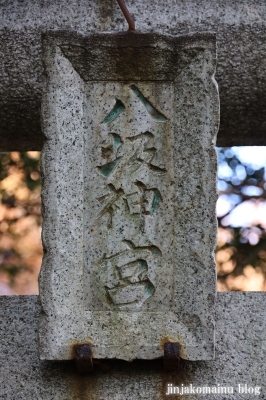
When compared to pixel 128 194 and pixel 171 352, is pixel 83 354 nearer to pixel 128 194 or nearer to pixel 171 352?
pixel 171 352

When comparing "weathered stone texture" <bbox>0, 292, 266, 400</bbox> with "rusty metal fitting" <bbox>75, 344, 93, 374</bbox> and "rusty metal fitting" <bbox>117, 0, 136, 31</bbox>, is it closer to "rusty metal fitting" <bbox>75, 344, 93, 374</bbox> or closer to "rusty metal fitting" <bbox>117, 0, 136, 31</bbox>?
"rusty metal fitting" <bbox>75, 344, 93, 374</bbox>

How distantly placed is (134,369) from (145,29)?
92 cm

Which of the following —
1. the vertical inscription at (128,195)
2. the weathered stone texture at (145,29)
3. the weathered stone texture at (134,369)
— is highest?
the weathered stone texture at (145,29)

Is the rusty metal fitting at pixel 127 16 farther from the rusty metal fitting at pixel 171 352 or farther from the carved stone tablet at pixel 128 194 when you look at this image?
the rusty metal fitting at pixel 171 352

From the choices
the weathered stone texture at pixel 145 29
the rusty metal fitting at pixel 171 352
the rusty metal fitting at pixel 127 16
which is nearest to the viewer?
the rusty metal fitting at pixel 171 352

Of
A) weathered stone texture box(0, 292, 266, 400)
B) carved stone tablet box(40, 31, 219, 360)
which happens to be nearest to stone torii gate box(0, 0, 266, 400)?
weathered stone texture box(0, 292, 266, 400)

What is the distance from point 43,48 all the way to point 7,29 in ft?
0.66

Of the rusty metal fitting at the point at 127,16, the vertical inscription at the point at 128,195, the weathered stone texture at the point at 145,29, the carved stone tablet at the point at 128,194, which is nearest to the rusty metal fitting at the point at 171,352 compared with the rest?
the carved stone tablet at the point at 128,194

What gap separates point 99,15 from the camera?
7.23 feet

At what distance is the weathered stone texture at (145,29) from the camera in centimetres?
219

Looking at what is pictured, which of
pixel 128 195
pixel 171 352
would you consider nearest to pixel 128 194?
pixel 128 195

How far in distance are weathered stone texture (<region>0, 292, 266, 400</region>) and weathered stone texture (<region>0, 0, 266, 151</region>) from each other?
582mm

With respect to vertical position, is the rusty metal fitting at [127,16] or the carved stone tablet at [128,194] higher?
the rusty metal fitting at [127,16]

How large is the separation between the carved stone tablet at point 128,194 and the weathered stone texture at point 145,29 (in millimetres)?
145
